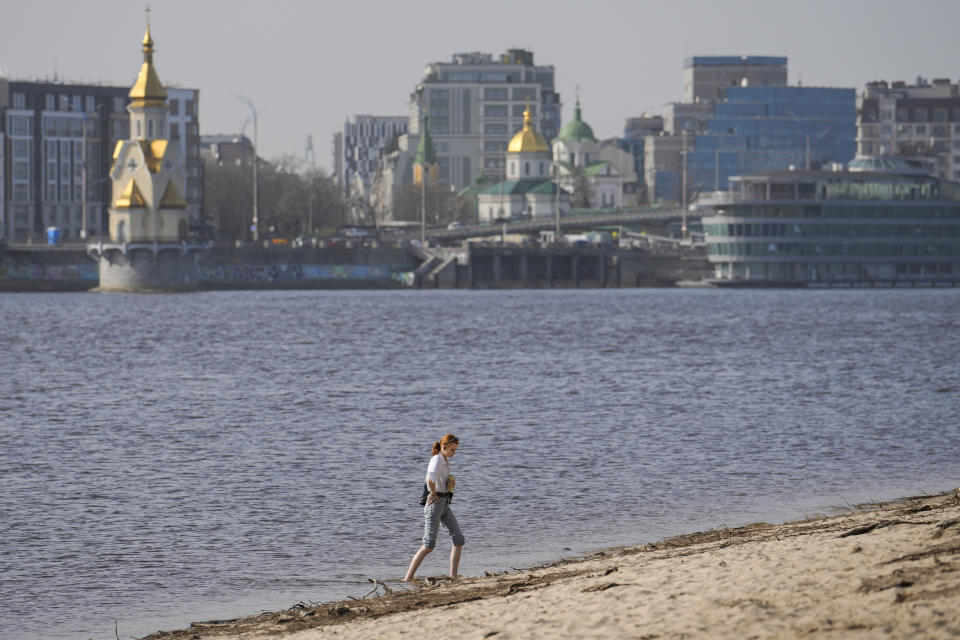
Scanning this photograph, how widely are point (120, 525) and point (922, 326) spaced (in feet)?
287

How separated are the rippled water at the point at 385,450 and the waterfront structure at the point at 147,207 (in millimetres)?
64953

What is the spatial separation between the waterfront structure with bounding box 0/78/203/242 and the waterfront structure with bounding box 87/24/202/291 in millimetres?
17750

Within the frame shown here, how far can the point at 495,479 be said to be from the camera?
36312 mm

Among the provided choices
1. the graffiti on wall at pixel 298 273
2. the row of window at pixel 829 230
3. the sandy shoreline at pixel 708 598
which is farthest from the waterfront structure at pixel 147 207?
the sandy shoreline at pixel 708 598

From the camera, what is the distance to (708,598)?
18500mm

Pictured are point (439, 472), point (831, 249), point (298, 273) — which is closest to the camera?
point (439, 472)

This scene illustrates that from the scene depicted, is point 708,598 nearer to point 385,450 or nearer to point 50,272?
point 385,450

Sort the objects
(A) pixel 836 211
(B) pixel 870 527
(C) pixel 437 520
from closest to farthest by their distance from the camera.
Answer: (B) pixel 870 527, (C) pixel 437 520, (A) pixel 836 211

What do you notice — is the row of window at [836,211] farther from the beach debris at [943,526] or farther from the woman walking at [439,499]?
the beach debris at [943,526]

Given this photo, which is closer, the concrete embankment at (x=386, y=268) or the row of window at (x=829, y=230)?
the concrete embankment at (x=386, y=268)

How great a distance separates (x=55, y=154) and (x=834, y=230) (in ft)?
278

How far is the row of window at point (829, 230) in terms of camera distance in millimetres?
183750

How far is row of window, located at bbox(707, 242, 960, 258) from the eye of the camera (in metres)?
184

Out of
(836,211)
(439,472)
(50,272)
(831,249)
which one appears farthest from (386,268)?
(439,472)
